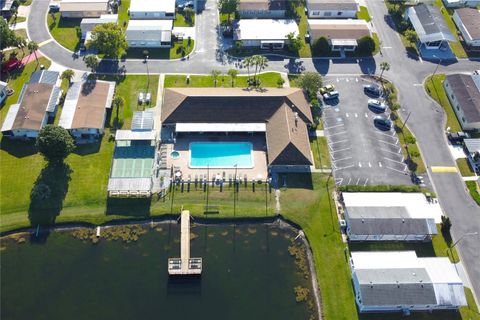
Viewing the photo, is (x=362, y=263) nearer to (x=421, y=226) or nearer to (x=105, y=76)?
(x=421, y=226)

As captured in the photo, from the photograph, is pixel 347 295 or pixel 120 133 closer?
pixel 347 295

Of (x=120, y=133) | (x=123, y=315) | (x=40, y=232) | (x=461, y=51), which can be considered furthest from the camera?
(x=461, y=51)

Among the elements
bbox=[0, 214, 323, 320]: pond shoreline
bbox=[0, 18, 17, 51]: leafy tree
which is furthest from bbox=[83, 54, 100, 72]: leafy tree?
bbox=[0, 214, 323, 320]: pond shoreline

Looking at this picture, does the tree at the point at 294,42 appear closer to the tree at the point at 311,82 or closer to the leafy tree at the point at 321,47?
the leafy tree at the point at 321,47

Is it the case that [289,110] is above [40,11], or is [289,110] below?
below

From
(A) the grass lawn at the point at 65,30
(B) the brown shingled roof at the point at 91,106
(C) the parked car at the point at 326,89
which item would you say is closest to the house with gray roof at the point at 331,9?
(C) the parked car at the point at 326,89

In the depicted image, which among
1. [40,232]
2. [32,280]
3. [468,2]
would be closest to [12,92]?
[40,232]

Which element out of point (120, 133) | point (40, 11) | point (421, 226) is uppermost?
point (40, 11)

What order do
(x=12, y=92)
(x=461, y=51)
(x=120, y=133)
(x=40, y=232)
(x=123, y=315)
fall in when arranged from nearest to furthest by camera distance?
(x=123, y=315), (x=40, y=232), (x=120, y=133), (x=12, y=92), (x=461, y=51)
